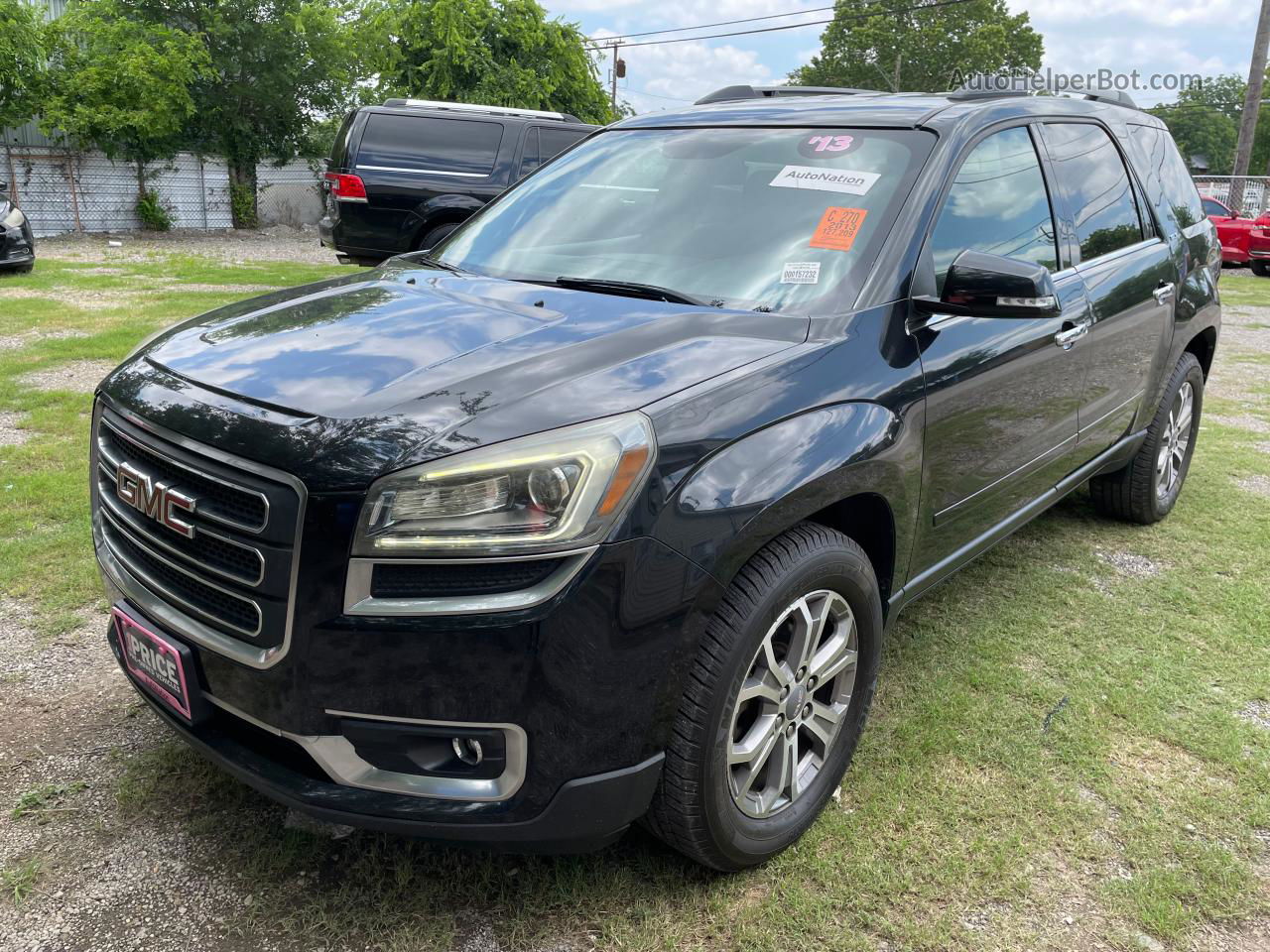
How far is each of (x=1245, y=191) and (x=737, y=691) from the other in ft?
101

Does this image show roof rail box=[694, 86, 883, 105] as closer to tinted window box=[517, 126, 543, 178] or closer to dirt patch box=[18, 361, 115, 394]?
dirt patch box=[18, 361, 115, 394]

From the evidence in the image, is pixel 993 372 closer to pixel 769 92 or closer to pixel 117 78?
pixel 769 92

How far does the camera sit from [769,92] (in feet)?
12.8

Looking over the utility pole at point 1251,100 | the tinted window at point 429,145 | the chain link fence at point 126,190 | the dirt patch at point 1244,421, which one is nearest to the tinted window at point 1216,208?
the utility pole at point 1251,100

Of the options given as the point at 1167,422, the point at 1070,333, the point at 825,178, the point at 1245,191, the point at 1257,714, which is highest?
the point at 1245,191

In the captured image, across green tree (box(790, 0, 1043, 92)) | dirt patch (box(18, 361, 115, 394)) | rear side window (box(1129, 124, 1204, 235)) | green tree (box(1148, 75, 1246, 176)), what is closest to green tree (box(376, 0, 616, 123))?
dirt patch (box(18, 361, 115, 394))

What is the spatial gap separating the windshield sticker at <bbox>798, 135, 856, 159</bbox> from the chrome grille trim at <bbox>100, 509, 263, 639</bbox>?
6.78 ft

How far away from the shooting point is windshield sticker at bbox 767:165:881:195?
2.91 m

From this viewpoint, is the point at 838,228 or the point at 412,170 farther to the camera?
the point at 412,170

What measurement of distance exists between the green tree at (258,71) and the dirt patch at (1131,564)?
2152 centimetres

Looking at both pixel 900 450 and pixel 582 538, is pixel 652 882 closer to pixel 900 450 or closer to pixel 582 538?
pixel 582 538

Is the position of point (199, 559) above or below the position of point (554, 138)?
below

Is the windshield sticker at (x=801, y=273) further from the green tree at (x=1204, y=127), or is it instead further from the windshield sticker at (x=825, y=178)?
the green tree at (x=1204, y=127)

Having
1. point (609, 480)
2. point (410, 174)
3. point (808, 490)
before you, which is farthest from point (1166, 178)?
point (410, 174)
